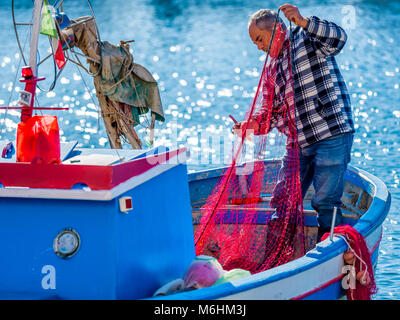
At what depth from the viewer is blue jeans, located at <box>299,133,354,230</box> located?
13.1 ft

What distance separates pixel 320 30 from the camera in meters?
3.76

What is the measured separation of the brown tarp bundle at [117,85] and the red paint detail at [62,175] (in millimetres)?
1954

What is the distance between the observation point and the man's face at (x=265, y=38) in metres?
4.01

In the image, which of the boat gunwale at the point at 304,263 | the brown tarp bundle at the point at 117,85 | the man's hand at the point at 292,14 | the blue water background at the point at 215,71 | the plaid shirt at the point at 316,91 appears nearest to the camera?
the boat gunwale at the point at 304,263

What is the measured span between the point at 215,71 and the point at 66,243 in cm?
1686

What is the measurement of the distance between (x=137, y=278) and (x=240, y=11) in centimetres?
2333

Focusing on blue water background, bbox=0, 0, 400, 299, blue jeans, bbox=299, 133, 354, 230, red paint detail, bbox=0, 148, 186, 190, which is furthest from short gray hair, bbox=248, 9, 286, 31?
blue water background, bbox=0, 0, 400, 299

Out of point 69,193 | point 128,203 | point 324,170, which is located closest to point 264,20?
point 324,170

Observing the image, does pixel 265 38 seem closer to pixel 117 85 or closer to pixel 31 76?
pixel 117 85

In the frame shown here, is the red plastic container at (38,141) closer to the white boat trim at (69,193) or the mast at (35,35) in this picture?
the white boat trim at (69,193)

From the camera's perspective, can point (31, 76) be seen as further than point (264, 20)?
No

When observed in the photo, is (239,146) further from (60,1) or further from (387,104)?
(387,104)

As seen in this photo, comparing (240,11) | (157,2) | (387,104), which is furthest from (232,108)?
(157,2)

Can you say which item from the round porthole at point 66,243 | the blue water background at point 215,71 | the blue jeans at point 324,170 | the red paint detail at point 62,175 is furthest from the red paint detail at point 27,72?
the blue water background at point 215,71
